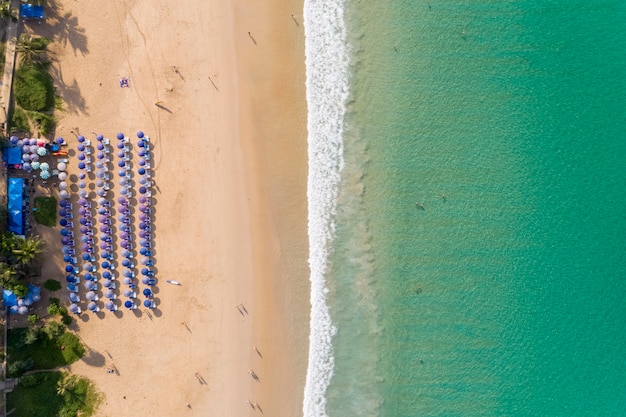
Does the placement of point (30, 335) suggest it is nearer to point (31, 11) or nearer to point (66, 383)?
point (66, 383)

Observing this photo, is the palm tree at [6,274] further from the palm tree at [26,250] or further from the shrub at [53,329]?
the shrub at [53,329]

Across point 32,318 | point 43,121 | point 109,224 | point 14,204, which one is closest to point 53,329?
point 32,318

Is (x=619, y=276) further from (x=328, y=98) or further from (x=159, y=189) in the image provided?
(x=159, y=189)

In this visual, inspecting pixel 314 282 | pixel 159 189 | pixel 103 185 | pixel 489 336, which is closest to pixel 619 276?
pixel 489 336

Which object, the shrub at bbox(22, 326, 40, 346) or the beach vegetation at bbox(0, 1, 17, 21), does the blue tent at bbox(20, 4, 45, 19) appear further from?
the shrub at bbox(22, 326, 40, 346)

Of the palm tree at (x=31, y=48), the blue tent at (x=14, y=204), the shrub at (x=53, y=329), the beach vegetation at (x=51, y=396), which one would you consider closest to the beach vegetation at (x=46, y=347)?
the shrub at (x=53, y=329)

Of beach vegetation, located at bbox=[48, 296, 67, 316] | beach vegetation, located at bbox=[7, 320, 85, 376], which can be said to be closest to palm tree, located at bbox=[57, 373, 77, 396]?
beach vegetation, located at bbox=[7, 320, 85, 376]
